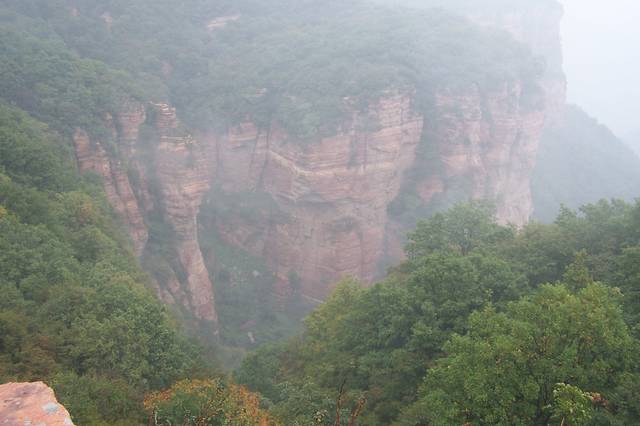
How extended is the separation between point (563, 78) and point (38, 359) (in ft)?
252

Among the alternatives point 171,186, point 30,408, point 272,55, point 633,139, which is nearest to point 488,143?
→ point 272,55

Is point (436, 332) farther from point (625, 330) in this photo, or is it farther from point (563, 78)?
point (563, 78)

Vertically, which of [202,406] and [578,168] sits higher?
[202,406]

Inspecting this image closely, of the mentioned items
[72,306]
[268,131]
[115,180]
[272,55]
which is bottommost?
[268,131]

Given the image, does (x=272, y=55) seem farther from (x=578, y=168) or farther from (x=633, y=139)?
(x=633, y=139)

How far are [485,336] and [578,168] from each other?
67.0 m

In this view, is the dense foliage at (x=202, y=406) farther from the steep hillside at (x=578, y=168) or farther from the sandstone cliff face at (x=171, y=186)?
the steep hillside at (x=578, y=168)

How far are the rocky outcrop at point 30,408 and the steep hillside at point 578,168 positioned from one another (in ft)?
203

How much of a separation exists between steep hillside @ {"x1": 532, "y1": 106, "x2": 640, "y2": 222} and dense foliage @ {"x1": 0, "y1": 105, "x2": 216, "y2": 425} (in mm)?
53439

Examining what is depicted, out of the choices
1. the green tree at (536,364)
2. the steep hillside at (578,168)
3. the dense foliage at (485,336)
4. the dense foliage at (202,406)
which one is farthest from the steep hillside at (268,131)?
the green tree at (536,364)

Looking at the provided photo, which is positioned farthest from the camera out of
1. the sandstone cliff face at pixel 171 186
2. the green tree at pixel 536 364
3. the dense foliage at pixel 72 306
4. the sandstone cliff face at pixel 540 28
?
the sandstone cliff face at pixel 540 28

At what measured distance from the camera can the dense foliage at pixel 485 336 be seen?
447 inches

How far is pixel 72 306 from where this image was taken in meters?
16.0

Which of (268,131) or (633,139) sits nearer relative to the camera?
(268,131)
